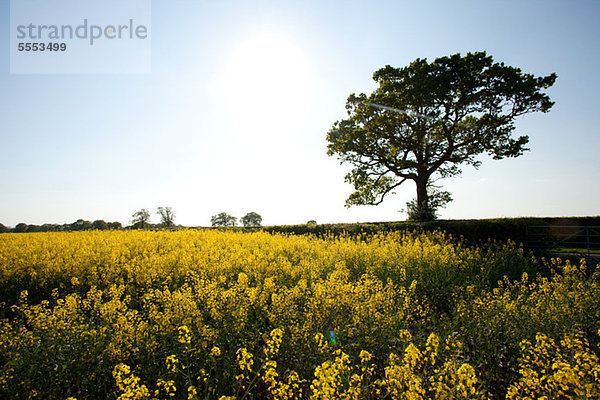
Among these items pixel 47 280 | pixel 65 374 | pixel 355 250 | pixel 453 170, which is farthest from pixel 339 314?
pixel 453 170

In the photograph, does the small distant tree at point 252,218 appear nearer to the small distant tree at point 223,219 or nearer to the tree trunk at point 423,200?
the small distant tree at point 223,219

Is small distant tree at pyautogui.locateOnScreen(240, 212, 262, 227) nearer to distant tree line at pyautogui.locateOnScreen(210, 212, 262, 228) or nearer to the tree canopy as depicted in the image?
distant tree line at pyautogui.locateOnScreen(210, 212, 262, 228)

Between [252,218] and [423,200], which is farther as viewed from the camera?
[252,218]

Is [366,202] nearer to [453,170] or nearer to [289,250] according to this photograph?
[453,170]

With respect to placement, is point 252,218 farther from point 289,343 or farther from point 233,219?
point 289,343

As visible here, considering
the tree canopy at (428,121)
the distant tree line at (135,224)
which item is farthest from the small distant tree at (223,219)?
the tree canopy at (428,121)

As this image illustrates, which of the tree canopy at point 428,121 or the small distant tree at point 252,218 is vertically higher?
the tree canopy at point 428,121

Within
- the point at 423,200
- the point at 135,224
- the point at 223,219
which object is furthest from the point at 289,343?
the point at 223,219

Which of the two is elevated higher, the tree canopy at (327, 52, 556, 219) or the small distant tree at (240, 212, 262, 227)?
the tree canopy at (327, 52, 556, 219)

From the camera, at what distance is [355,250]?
391 inches

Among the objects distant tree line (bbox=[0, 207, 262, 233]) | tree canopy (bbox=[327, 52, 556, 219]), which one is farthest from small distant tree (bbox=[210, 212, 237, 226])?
tree canopy (bbox=[327, 52, 556, 219])

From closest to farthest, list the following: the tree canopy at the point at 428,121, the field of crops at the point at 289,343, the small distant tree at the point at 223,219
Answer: the field of crops at the point at 289,343, the tree canopy at the point at 428,121, the small distant tree at the point at 223,219

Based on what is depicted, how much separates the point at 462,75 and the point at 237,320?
20959mm

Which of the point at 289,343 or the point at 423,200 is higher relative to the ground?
the point at 423,200
